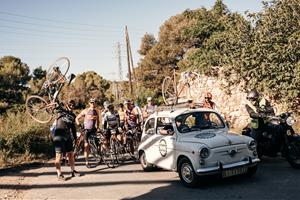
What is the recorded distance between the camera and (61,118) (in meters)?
10.1

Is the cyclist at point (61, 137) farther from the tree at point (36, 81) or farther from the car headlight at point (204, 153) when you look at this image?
the tree at point (36, 81)

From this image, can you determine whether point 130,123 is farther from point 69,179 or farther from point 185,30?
point 185,30

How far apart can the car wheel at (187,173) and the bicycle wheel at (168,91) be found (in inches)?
451

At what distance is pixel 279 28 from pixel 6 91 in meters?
37.5

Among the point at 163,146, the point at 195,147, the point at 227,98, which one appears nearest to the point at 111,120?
the point at 163,146

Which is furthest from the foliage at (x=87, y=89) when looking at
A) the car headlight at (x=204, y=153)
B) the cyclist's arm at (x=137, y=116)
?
the car headlight at (x=204, y=153)

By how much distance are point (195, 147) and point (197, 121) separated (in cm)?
140

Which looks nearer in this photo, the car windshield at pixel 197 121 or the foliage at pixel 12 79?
the car windshield at pixel 197 121

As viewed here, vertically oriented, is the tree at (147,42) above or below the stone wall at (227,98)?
above

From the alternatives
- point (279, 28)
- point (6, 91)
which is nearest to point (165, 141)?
point (279, 28)

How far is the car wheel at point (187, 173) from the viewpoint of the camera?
805cm

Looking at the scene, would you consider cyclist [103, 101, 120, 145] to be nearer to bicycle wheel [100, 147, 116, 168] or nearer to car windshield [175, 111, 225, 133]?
bicycle wheel [100, 147, 116, 168]

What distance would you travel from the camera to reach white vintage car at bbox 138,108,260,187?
314 inches

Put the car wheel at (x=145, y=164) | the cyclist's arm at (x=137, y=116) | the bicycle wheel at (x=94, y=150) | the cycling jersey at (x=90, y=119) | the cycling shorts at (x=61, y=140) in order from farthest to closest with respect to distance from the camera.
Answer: the cyclist's arm at (x=137, y=116) < the bicycle wheel at (x=94, y=150) < the cycling jersey at (x=90, y=119) < the car wheel at (x=145, y=164) < the cycling shorts at (x=61, y=140)
